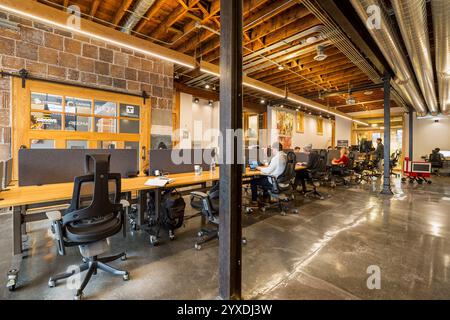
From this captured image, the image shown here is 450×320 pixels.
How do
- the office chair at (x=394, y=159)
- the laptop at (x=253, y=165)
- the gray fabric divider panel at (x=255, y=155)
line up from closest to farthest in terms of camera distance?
the laptop at (x=253, y=165) < the gray fabric divider panel at (x=255, y=155) < the office chair at (x=394, y=159)

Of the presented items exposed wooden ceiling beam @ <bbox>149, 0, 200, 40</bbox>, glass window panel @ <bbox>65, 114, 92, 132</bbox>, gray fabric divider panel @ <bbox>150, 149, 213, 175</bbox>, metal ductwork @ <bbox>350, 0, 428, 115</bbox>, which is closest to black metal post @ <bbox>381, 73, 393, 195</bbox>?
metal ductwork @ <bbox>350, 0, 428, 115</bbox>

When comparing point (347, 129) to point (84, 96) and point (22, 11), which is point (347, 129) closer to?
point (84, 96)

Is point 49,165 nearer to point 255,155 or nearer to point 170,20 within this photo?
point 170,20

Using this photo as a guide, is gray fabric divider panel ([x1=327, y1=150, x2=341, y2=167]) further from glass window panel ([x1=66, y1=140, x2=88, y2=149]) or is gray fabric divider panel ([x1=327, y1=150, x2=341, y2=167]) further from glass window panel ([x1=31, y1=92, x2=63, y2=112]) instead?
glass window panel ([x1=31, y1=92, x2=63, y2=112])

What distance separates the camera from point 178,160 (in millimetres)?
3629

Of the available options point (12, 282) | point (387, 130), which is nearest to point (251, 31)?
point (387, 130)

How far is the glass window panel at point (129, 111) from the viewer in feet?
16.0

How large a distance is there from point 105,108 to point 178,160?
242 cm

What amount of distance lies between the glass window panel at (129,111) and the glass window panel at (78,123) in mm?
702

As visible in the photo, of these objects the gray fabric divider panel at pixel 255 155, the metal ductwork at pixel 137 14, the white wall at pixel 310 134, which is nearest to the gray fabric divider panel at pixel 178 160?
the gray fabric divider panel at pixel 255 155

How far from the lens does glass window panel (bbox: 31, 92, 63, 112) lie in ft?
12.7

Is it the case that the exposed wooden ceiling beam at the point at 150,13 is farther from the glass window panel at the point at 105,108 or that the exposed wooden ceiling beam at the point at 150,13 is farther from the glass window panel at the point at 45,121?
the glass window panel at the point at 45,121

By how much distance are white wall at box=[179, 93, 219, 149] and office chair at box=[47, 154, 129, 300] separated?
5002 mm

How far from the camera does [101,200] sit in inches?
70.2
